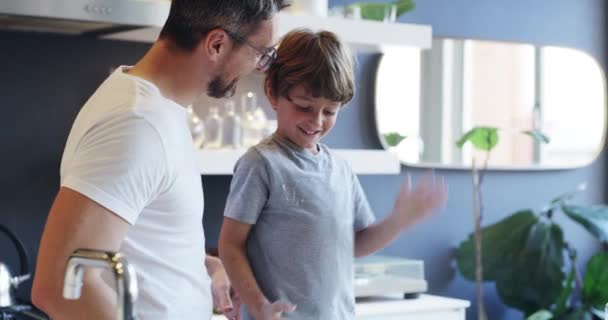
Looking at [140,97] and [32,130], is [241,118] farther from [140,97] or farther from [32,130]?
[140,97]

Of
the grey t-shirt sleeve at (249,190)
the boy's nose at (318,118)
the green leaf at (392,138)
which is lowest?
the green leaf at (392,138)

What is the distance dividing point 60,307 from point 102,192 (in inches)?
6.3

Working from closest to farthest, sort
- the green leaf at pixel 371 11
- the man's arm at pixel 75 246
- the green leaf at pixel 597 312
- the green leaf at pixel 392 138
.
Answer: the man's arm at pixel 75 246 → the green leaf at pixel 371 11 → the green leaf at pixel 392 138 → the green leaf at pixel 597 312

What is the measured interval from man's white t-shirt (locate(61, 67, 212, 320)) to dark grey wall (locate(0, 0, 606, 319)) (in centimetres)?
178

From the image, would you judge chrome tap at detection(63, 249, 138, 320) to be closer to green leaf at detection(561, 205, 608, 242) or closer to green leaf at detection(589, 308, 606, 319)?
green leaf at detection(561, 205, 608, 242)

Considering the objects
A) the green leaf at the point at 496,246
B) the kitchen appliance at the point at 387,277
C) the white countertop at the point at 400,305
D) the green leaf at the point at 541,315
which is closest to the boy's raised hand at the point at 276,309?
the white countertop at the point at 400,305

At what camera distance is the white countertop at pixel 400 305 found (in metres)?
3.36

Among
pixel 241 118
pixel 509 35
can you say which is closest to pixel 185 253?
pixel 241 118

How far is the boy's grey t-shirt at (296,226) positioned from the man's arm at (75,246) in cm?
75

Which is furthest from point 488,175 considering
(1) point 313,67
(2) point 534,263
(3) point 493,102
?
(1) point 313,67

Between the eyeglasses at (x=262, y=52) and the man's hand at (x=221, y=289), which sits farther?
the man's hand at (x=221, y=289)

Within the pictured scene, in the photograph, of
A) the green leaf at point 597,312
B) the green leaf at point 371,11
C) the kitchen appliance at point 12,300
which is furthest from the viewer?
the green leaf at point 597,312

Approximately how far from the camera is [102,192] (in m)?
1.37

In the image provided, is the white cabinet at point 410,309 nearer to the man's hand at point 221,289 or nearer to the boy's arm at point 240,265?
the boy's arm at point 240,265
